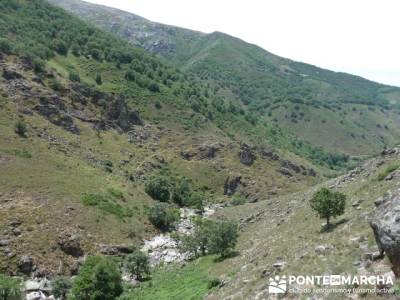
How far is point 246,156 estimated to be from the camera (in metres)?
119

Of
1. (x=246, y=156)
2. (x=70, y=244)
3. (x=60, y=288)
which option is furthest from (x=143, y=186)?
(x=60, y=288)

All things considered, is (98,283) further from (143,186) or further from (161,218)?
(143,186)

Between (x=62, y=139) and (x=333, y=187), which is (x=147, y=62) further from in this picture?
(x=333, y=187)

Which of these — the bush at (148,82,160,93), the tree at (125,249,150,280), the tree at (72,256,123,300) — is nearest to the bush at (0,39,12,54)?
the bush at (148,82,160,93)

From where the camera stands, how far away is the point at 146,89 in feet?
449

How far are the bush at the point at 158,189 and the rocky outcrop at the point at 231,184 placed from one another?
21.2m

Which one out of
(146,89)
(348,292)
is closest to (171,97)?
(146,89)

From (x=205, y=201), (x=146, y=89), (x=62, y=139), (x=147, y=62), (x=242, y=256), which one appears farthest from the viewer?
(x=147, y=62)

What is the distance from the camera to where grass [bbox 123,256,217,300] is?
36688mm

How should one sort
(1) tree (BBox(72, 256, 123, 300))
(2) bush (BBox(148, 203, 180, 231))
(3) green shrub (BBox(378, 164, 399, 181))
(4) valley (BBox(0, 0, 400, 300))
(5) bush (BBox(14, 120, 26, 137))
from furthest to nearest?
(5) bush (BBox(14, 120, 26, 137))
(2) bush (BBox(148, 203, 180, 231))
(1) tree (BBox(72, 256, 123, 300))
(3) green shrub (BBox(378, 164, 399, 181))
(4) valley (BBox(0, 0, 400, 300))

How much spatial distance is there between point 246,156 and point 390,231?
328ft

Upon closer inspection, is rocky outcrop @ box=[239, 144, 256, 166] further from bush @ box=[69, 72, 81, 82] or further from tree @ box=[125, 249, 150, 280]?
tree @ box=[125, 249, 150, 280]

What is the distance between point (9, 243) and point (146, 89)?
87.7 metres

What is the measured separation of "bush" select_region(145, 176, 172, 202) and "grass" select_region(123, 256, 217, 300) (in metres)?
32.7
